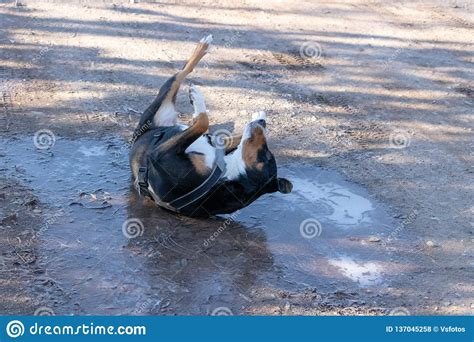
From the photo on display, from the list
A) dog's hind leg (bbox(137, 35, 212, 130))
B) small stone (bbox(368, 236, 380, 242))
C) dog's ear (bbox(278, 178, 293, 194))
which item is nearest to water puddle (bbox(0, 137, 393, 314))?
small stone (bbox(368, 236, 380, 242))

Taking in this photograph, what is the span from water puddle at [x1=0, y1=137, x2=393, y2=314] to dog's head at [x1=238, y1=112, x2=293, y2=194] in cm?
41

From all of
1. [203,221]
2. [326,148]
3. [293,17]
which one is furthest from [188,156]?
[293,17]

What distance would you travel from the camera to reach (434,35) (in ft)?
32.8

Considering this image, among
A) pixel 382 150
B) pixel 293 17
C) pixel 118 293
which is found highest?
pixel 293 17

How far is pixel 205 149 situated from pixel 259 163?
0.47 meters

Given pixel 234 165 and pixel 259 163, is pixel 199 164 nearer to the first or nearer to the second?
pixel 234 165

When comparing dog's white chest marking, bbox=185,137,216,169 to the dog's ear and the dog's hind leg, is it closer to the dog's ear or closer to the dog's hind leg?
the dog's ear

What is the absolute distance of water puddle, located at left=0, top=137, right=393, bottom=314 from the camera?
510 centimetres

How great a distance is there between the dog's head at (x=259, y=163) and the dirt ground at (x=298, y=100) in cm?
47

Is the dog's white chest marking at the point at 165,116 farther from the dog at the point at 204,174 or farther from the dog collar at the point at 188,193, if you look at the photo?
the dog collar at the point at 188,193

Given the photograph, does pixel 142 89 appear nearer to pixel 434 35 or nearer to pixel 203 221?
pixel 203 221

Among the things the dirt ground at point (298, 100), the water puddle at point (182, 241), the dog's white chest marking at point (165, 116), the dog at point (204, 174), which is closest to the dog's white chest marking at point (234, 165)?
the dog at point (204, 174)

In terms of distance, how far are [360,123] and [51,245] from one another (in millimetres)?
3613

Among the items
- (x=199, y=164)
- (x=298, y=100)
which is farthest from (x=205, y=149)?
(x=298, y=100)
